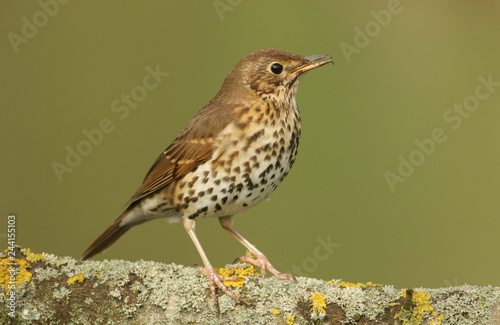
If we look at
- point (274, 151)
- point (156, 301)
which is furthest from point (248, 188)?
point (156, 301)

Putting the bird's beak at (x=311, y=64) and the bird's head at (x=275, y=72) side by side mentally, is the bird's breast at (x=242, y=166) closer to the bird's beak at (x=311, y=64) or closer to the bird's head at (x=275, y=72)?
the bird's head at (x=275, y=72)

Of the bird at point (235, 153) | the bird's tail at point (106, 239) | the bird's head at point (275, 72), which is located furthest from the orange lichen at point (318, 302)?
the bird's tail at point (106, 239)

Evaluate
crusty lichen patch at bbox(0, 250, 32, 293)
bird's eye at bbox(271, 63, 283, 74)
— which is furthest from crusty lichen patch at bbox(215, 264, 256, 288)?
bird's eye at bbox(271, 63, 283, 74)

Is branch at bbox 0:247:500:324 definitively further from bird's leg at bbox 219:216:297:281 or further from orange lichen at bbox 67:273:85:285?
bird's leg at bbox 219:216:297:281

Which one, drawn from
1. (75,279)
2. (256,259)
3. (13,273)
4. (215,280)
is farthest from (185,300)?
(256,259)

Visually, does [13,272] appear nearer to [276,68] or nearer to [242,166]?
[242,166]

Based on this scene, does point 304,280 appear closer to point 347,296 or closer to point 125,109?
point 347,296
